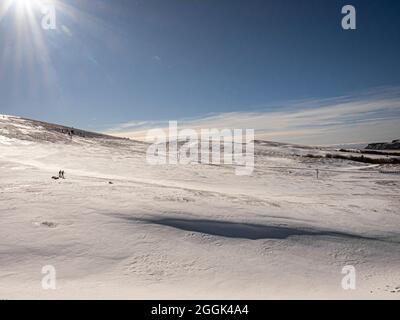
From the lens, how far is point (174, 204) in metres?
12.4

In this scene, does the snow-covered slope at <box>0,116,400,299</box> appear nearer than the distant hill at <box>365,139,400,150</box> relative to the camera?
Yes

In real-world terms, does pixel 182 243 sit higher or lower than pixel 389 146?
lower

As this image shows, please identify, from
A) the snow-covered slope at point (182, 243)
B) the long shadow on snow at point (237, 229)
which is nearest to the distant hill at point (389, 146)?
the snow-covered slope at point (182, 243)

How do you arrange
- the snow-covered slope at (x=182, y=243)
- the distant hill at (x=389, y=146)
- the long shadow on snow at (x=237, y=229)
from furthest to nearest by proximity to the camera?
the distant hill at (x=389, y=146)
the long shadow on snow at (x=237, y=229)
the snow-covered slope at (x=182, y=243)

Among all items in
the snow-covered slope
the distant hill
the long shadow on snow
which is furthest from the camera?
the distant hill

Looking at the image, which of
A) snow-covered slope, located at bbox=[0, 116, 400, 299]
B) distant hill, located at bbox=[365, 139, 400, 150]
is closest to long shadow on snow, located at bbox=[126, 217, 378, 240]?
snow-covered slope, located at bbox=[0, 116, 400, 299]

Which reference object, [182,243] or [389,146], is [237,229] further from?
[389,146]

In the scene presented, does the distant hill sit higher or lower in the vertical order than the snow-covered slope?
higher

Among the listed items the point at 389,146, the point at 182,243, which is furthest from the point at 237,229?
the point at 389,146

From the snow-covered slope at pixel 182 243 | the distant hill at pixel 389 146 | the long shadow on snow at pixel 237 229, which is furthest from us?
the distant hill at pixel 389 146

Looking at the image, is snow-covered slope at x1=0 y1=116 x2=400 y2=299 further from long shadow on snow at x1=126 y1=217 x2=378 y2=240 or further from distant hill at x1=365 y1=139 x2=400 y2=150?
distant hill at x1=365 y1=139 x2=400 y2=150

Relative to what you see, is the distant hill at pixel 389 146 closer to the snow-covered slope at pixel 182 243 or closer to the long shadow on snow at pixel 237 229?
the snow-covered slope at pixel 182 243
